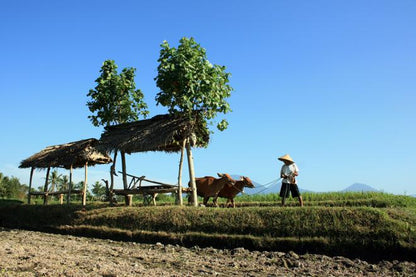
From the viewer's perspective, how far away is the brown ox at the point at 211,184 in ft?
47.3

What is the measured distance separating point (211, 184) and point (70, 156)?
301 inches

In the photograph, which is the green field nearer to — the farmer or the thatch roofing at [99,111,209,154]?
the farmer

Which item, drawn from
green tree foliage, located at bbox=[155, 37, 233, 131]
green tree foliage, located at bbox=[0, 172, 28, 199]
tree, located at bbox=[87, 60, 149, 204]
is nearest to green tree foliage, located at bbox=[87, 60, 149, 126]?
tree, located at bbox=[87, 60, 149, 204]

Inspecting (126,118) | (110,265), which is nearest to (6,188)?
(126,118)

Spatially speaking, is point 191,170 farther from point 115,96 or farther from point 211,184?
point 115,96

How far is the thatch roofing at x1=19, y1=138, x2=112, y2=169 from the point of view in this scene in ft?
59.9

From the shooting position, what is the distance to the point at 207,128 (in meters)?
15.6

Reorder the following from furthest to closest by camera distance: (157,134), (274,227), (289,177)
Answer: (157,134), (289,177), (274,227)

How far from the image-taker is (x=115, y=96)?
20.3 m

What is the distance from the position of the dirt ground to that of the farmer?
3.30 m

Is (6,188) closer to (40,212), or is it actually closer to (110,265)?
(40,212)

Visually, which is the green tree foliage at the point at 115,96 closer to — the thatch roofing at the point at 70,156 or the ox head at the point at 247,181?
the thatch roofing at the point at 70,156

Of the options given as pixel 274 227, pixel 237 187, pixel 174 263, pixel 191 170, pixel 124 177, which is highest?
pixel 191 170

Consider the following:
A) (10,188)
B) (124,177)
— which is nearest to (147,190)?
(124,177)
